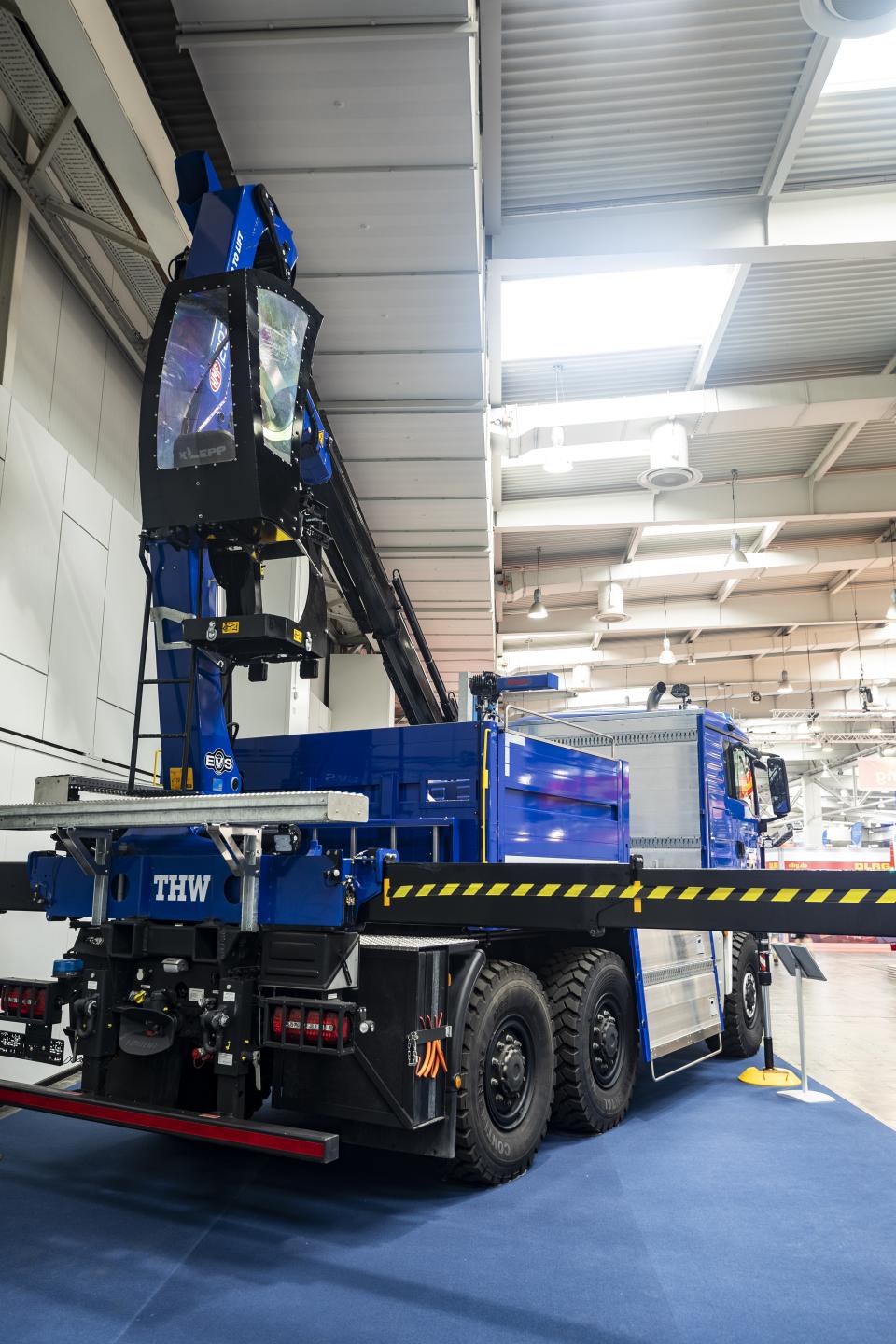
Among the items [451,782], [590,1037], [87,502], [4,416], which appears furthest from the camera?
[87,502]

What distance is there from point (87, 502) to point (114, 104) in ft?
9.55

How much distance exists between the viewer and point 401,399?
28.2 feet

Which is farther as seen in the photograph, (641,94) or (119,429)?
(119,429)

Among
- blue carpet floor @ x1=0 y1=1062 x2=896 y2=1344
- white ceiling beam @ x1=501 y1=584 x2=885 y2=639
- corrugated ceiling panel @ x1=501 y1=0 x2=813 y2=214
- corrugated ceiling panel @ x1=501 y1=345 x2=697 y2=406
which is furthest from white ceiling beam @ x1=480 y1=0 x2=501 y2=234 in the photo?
white ceiling beam @ x1=501 y1=584 x2=885 y2=639

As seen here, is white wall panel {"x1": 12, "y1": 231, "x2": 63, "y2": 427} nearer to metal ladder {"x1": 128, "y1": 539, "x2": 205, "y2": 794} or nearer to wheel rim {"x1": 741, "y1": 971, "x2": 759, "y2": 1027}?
metal ladder {"x1": 128, "y1": 539, "x2": 205, "y2": 794}

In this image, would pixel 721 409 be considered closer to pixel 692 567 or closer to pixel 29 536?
pixel 692 567

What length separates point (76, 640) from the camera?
7.16 m

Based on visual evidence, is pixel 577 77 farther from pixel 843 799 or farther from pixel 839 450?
pixel 843 799

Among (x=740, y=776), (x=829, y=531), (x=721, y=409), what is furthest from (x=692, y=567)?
(x=740, y=776)

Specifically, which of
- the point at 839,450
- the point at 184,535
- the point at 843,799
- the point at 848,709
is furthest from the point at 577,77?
the point at 843,799

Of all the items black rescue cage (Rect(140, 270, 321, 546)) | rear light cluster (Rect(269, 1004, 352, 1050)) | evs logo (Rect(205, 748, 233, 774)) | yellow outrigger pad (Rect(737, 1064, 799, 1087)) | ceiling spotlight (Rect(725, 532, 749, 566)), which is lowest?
yellow outrigger pad (Rect(737, 1064, 799, 1087))

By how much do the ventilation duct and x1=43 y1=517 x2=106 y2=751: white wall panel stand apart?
560 cm

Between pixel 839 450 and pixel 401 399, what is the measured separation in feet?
20.8

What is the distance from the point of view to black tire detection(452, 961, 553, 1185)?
4203mm
